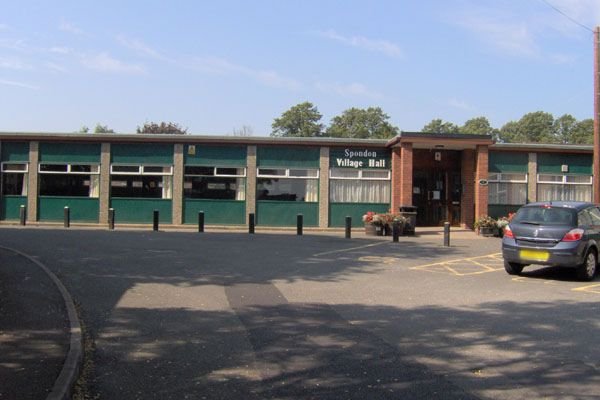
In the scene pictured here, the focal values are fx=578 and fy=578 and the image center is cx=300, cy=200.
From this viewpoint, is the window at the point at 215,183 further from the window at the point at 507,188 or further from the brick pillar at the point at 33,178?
the window at the point at 507,188

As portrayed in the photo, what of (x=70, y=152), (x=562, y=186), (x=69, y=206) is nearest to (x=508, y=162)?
(x=562, y=186)

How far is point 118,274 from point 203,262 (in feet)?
7.88

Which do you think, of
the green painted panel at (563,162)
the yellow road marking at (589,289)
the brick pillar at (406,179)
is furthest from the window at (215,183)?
the yellow road marking at (589,289)

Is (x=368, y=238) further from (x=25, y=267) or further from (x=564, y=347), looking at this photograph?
(x=564, y=347)

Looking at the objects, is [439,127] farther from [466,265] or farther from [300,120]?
[466,265]

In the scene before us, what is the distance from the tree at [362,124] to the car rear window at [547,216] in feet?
249

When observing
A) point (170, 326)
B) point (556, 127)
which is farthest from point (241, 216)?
point (556, 127)

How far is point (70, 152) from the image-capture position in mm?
25984

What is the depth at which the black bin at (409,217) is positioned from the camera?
2177cm

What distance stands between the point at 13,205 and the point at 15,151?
244 cm

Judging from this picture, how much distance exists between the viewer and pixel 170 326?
22.9ft

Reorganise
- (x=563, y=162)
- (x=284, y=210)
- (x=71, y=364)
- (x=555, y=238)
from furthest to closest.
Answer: (x=563, y=162)
(x=284, y=210)
(x=555, y=238)
(x=71, y=364)

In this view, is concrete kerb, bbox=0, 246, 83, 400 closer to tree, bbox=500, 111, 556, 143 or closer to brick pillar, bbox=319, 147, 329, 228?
brick pillar, bbox=319, 147, 329, 228

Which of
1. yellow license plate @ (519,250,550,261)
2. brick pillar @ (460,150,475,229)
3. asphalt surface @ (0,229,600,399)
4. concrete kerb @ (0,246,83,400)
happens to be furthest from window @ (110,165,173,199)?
concrete kerb @ (0,246,83,400)
